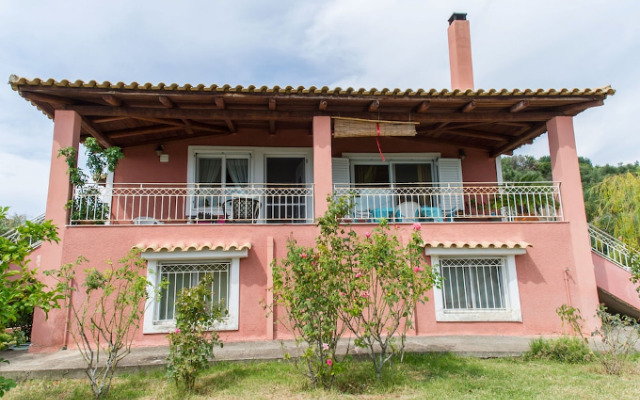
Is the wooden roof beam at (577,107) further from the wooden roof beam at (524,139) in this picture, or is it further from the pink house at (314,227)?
the wooden roof beam at (524,139)

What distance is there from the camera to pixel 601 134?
91.4 feet

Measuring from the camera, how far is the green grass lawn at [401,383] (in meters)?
4.89

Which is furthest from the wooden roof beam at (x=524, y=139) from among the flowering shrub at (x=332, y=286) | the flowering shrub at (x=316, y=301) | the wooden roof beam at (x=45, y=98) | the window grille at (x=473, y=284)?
the wooden roof beam at (x=45, y=98)

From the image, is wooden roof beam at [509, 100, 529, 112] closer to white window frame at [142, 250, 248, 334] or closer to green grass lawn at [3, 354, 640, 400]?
green grass lawn at [3, 354, 640, 400]

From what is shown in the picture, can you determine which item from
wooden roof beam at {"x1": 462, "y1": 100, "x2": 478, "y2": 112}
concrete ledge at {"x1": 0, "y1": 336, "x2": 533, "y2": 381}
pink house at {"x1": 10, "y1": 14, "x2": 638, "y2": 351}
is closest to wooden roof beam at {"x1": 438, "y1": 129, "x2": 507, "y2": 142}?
pink house at {"x1": 10, "y1": 14, "x2": 638, "y2": 351}

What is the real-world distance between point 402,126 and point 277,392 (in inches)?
238

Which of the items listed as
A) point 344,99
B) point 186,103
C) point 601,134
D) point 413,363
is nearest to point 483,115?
point 344,99

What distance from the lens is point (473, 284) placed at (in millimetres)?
8164

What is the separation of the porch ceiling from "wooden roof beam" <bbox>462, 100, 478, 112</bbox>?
0.02m

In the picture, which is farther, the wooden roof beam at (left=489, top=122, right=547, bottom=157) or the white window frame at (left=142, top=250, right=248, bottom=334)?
the wooden roof beam at (left=489, top=122, right=547, bottom=157)

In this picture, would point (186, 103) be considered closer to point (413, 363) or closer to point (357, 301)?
point (357, 301)

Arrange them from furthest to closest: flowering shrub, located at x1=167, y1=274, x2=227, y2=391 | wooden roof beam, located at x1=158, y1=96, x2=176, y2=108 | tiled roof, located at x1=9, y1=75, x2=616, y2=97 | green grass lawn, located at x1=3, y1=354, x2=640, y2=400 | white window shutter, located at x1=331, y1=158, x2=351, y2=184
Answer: white window shutter, located at x1=331, y1=158, x2=351, y2=184 → wooden roof beam, located at x1=158, y1=96, x2=176, y2=108 → tiled roof, located at x1=9, y1=75, x2=616, y2=97 → flowering shrub, located at x1=167, y1=274, x2=227, y2=391 → green grass lawn, located at x1=3, y1=354, x2=640, y2=400

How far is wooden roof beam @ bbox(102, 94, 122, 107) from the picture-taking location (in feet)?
25.1

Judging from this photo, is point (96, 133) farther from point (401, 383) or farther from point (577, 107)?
point (577, 107)
